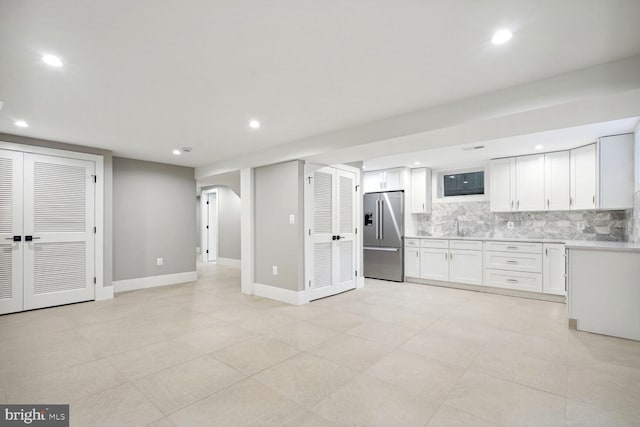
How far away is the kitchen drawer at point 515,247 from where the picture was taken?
14.9 ft

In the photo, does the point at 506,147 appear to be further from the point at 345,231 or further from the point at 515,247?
the point at 345,231

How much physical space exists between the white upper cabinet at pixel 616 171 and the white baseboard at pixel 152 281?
6.87 m

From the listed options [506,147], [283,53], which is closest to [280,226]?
[283,53]

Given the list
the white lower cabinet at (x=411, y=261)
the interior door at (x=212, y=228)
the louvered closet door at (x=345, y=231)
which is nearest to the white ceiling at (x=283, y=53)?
the louvered closet door at (x=345, y=231)

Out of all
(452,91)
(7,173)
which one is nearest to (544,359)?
(452,91)

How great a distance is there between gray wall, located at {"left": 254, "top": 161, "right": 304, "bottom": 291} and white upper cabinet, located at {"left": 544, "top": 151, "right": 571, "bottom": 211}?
Answer: 12.8 ft

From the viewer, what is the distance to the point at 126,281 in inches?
204

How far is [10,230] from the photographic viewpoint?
3.88m

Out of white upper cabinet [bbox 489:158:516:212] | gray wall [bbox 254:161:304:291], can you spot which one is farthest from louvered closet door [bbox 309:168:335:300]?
white upper cabinet [bbox 489:158:516:212]

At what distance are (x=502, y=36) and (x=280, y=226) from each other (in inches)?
136

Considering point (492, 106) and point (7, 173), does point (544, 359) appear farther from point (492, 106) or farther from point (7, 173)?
point (7, 173)

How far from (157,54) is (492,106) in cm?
264

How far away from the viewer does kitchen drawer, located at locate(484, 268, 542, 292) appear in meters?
4.54

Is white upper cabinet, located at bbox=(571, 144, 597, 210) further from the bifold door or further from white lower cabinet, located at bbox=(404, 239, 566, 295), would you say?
the bifold door
